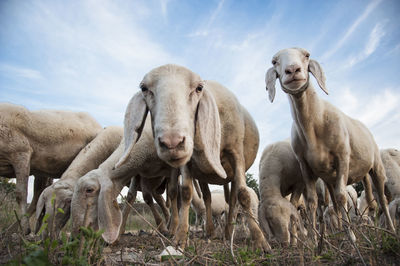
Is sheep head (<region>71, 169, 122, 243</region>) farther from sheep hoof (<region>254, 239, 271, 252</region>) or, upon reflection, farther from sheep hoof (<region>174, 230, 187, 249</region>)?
sheep hoof (<region>254, 239, 271, 252</region>)

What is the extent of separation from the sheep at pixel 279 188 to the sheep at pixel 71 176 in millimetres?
2903

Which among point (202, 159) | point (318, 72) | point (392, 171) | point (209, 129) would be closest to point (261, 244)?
point (202, 159)

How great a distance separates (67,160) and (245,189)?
5045 millimetres

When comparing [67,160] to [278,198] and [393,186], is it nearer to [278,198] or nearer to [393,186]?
[278,198]

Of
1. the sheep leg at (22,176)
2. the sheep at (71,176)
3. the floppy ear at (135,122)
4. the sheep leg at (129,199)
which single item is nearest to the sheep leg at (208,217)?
the sheep leg at (129,199)

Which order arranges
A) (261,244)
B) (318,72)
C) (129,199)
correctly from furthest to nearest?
(129,199), (318,72), (261,244)

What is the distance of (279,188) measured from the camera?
5117mm

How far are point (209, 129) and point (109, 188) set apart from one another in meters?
1.86

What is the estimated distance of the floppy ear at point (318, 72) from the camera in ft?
14.4

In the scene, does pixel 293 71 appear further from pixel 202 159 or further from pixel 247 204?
pixel 247 204

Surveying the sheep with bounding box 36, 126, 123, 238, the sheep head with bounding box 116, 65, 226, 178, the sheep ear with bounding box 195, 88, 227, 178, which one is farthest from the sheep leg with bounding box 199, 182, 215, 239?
the sheep ear with bounding box 195, 88, 227, 178

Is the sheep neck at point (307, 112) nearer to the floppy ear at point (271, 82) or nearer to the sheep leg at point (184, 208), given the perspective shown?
the floppy ear at point (271, 82)

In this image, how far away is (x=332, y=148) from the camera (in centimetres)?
467

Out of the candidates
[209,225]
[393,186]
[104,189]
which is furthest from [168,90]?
[393,186]
